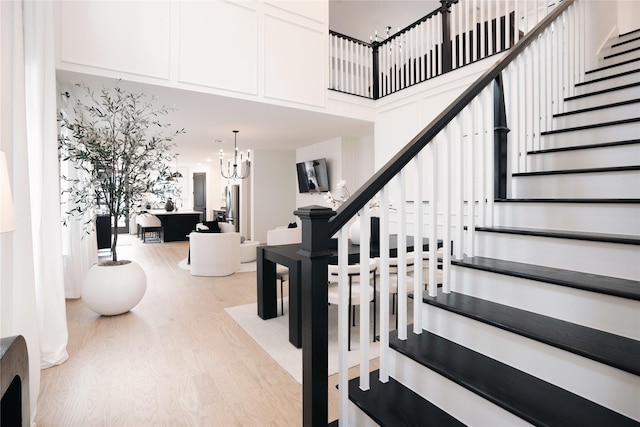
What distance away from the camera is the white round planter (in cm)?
333

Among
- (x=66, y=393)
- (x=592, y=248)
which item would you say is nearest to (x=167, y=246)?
(x=66, y=393)

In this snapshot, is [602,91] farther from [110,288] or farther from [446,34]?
[110,288]

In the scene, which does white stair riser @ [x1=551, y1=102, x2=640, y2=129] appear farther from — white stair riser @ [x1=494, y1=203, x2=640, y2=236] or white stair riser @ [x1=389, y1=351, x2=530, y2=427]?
white stair riser @ [x1=389, y1=351, x2=530, y2=427]

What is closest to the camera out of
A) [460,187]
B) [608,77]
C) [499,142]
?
[460,187]

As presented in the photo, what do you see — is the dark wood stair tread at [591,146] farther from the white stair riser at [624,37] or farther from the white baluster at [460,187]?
the white stair riser at [624,37]

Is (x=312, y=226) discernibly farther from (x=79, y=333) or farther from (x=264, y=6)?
(x=264, y=6)

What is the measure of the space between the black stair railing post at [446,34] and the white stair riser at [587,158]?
2.65 metres

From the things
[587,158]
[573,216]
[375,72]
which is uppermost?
[375,72]

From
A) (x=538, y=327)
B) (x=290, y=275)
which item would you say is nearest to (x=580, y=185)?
(x=538, y=327)

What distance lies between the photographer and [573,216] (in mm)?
1812

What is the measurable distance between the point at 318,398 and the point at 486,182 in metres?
1.47

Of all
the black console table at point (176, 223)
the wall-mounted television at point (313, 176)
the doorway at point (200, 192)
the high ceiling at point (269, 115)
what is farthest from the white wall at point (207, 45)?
the doorway at point (200, 192)

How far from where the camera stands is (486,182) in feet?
6.38

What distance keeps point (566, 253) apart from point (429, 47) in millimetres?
4102
